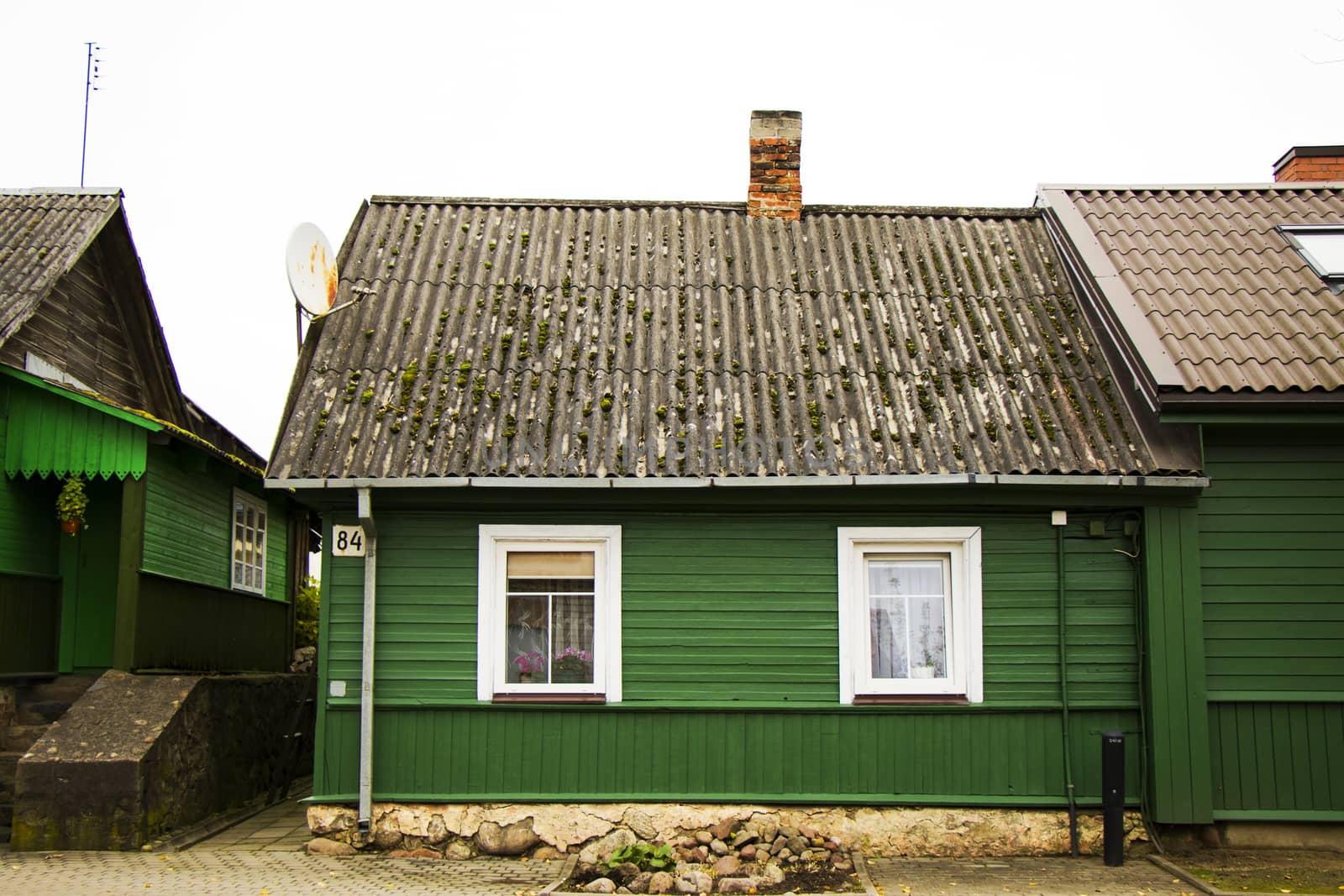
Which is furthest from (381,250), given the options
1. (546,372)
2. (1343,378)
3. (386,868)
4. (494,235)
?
(1343,378)

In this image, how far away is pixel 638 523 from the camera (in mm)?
10078

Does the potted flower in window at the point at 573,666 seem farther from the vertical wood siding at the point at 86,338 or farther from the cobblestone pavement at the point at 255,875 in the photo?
the vertical wood siding at the point at 86,338

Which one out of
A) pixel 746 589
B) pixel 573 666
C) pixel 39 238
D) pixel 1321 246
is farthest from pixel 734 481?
pixel 39 238

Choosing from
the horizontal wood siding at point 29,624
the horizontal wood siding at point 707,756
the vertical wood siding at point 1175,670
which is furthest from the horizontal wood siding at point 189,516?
the vertical wood siding at point 1175,670

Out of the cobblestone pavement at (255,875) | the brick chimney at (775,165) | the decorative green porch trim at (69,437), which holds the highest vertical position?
the brick chimney at (775,165)

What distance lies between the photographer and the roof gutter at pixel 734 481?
9.47 m

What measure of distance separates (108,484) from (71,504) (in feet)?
4.13

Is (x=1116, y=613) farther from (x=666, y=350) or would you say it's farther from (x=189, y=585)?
(x=189, y=585)

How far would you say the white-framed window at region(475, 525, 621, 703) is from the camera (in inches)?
389

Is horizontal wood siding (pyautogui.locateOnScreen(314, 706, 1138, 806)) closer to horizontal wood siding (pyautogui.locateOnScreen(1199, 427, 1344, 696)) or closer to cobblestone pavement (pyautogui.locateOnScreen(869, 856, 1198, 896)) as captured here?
cobblestone pavement (pyautogui.locateOnScreen(869, 856, 1198, 896))

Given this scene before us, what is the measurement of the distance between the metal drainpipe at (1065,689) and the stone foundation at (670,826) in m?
0.12

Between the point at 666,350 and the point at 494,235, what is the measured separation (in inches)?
113

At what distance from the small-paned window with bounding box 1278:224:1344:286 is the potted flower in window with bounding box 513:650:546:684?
26.6ft

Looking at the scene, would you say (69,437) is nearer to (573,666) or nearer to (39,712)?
(39,712)
